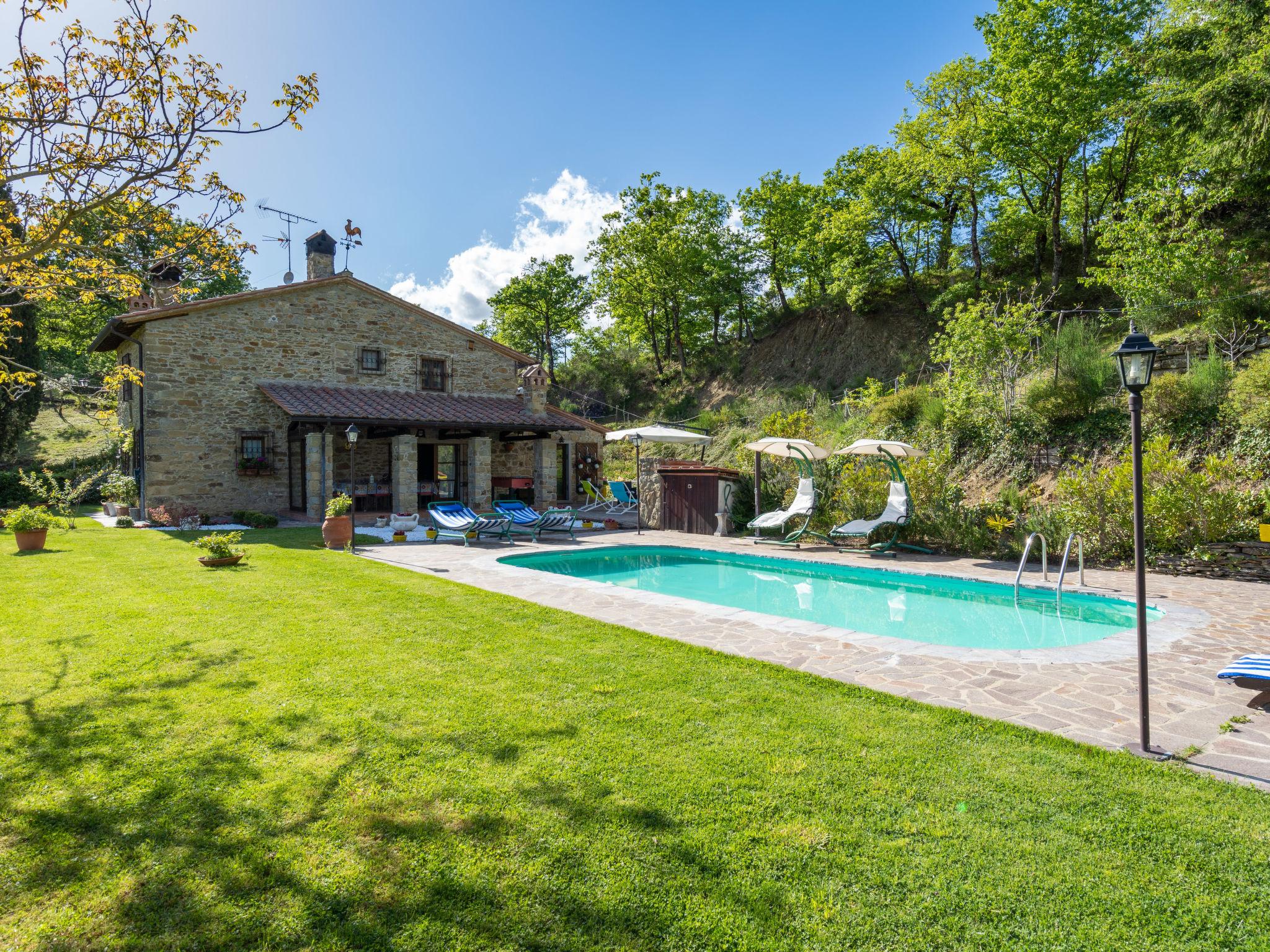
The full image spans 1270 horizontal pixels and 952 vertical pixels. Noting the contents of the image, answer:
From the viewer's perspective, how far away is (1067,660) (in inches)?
196

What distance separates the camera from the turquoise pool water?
6.87 metres

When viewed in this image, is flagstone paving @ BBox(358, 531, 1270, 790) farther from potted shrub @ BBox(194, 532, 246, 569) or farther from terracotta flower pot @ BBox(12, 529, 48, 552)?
terracotta flower pot @ BBox(12, 529, 48, 552)

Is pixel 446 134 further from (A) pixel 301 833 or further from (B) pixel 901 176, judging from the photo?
(B) pixel 901 176

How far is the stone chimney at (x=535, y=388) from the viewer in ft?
62.6

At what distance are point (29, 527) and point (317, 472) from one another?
20.2ft

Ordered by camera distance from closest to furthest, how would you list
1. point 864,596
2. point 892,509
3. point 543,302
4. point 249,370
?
point 864,596 < point 892,509 < point 249,370 < point 543,302

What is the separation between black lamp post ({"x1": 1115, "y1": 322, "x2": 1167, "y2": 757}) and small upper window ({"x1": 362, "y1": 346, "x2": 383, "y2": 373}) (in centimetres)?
1835

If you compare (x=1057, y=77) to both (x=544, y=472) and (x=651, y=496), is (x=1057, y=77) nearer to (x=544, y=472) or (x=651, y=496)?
(x=651, y=496)

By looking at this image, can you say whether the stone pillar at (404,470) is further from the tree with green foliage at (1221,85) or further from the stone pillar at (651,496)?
the tree with green foliage at (1221,85)

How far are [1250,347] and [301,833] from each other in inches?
613

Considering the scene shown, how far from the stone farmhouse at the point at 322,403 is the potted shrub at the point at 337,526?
4.47 metres

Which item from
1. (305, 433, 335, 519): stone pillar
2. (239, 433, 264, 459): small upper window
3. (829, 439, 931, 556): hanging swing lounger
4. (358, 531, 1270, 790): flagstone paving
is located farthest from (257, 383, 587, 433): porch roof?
(829, 439, 931, 556): hanging swing lounger

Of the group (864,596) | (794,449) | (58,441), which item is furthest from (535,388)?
(58,441)

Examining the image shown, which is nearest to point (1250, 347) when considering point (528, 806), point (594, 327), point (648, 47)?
point (648, 47)
